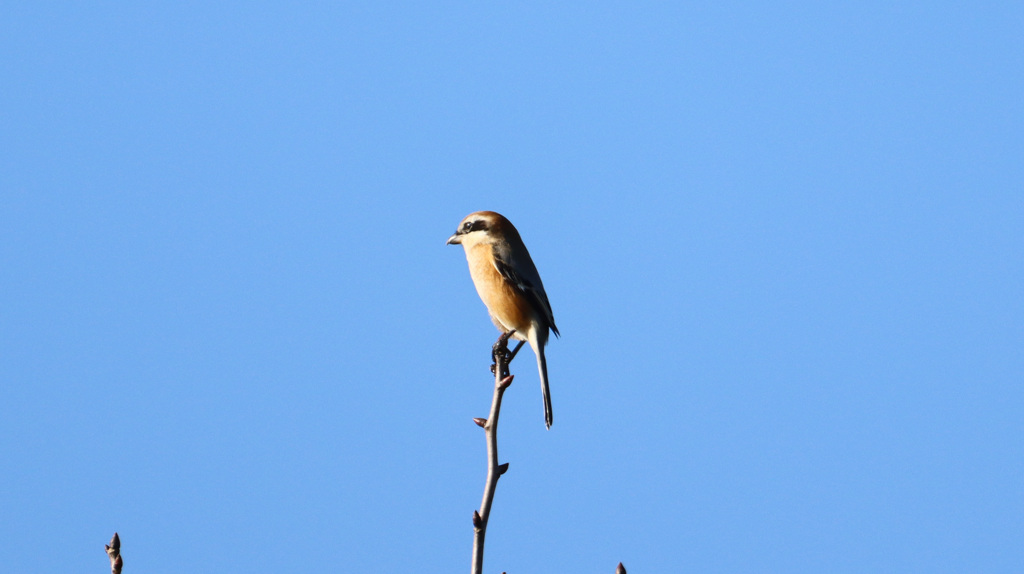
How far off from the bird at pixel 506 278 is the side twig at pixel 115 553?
10.3ft

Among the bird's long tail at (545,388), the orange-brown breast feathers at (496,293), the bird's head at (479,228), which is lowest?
the bird's long tail at (545,388)

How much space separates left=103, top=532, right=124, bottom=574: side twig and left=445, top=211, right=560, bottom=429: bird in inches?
123

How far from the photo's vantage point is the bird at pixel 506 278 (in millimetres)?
6090

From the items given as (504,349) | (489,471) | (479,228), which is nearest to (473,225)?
(479,228)

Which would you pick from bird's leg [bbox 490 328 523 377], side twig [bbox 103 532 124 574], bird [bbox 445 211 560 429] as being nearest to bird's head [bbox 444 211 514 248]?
bird [bbox 445 211 560 429]

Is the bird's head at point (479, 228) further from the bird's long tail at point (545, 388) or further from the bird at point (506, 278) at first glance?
the bird's long tail at point (545, 388)

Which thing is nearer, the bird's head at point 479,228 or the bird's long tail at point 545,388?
the bird's long tail at point 545,388

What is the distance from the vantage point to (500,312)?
6.16 m

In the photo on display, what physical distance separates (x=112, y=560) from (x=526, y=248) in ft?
12.7

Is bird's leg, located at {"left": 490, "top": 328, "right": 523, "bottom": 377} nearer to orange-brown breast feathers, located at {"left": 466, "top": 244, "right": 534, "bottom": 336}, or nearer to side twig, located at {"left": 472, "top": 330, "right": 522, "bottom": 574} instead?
orange-brown breast feathers, located at {"left": 466, "top": 244, "right": 534, "bottom": 336}

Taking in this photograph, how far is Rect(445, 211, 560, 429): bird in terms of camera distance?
609cm

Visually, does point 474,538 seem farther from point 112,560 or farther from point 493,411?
point 112,560

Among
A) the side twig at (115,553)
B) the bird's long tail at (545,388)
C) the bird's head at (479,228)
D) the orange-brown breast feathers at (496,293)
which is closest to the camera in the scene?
the side twig at (115,553)

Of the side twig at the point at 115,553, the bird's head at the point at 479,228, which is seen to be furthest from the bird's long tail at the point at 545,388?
the side twig at the point at 115,553
